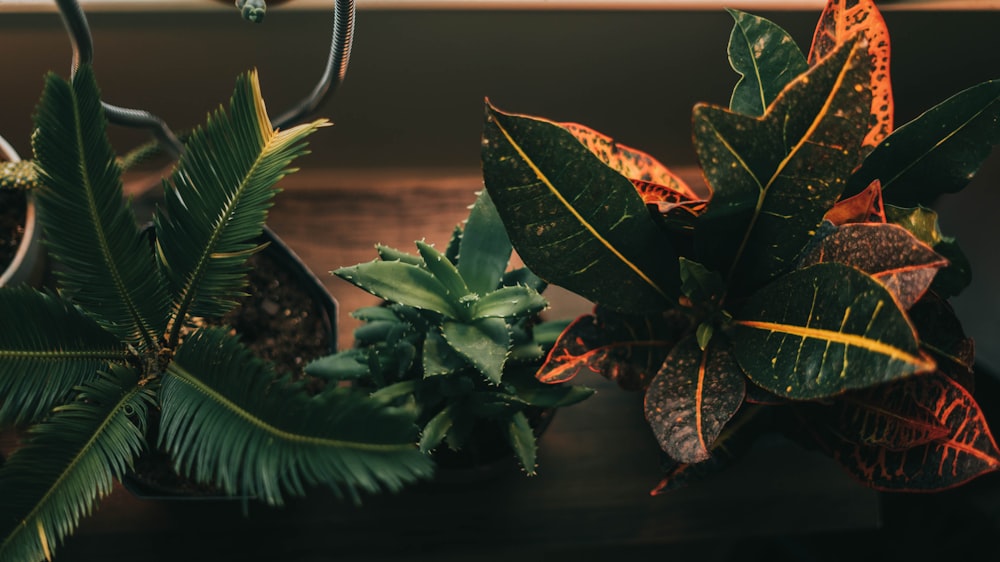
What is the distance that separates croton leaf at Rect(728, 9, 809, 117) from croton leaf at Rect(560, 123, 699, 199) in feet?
0.27

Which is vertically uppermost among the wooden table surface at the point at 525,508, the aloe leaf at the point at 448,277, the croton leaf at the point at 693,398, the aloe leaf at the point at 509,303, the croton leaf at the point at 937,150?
the croton leaf at the point at 937,150

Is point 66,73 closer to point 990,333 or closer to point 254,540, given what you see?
point 254,540

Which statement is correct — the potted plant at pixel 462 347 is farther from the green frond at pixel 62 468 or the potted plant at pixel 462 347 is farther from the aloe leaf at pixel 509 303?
the green frond at pixel 62 468

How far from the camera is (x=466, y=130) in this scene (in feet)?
3.40

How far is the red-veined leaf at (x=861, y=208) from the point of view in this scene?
556 mm

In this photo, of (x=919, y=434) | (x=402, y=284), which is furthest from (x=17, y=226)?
(x=919, y=434)

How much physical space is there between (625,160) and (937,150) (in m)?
0.24

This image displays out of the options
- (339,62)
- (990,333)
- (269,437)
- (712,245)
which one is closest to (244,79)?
(339,62)

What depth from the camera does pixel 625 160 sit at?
2.08ft

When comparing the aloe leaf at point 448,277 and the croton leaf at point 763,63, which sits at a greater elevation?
the croton leaf at point 763,63

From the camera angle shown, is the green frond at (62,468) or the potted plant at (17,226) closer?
the green frond at (62,468)

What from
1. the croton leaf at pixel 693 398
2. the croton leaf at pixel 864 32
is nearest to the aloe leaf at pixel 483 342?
the croton leaf at pixel 693 398

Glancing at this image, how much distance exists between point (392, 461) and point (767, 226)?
1.05ft

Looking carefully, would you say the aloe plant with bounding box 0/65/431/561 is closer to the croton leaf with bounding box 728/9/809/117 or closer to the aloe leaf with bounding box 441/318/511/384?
the aloe leaf with bounding box 441/318/511/384
